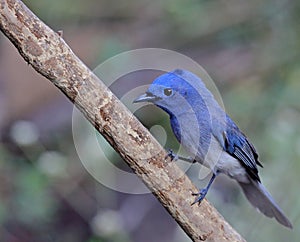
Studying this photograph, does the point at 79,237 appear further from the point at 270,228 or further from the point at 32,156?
the point at 270,228

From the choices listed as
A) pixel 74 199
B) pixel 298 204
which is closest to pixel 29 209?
pixel 74 199

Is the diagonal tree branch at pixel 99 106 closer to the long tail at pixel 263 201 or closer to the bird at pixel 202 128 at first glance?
the bird at pixel 202 128

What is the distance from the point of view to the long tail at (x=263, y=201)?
9.72 feet

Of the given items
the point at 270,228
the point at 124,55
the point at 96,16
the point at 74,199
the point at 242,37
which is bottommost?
the point at 74,199

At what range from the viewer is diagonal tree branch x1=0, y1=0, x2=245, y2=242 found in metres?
2.09

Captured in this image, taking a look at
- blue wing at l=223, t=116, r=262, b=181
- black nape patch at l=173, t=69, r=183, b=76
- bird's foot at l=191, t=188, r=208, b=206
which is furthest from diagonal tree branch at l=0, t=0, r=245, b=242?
blue wing at l=223, t=116, r=262, b=181

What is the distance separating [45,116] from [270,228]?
2.97 m

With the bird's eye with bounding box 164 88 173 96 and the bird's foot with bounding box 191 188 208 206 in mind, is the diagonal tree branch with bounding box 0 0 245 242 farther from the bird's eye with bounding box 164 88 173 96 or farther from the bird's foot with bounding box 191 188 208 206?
the bird's eye with bounding box 164 88 173 96

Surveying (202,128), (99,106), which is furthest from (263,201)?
(99,106)

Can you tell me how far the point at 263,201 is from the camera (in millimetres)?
3043

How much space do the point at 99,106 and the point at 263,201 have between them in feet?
3.81

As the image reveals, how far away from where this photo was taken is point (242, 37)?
14.8 feet

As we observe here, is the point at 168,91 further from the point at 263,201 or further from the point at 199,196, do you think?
the point at 263,201

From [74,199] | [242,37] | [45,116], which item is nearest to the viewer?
[242,37]
